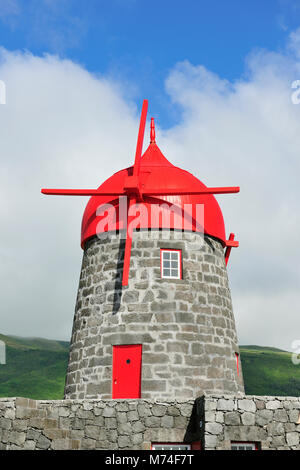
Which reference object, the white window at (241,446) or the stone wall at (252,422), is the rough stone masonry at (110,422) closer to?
the stone wall at (252,422)

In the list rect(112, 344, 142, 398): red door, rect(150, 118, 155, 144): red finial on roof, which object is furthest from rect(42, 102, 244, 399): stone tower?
rect(150, 118, 155, 144): red finial on roof

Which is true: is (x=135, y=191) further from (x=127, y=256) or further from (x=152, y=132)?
(x=152, y=132)

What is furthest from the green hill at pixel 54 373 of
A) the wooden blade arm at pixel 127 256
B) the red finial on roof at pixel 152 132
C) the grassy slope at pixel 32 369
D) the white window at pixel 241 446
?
the white window at pixel 241 446

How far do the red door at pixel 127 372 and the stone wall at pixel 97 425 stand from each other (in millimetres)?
1428

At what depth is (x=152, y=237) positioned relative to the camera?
15062mm

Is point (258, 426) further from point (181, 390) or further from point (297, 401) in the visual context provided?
point (181, 390)

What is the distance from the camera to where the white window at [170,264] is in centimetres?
1491

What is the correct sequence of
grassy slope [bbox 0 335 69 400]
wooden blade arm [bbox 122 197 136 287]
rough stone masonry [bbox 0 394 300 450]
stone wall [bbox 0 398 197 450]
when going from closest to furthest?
rough stone masonry [bbox 0 394 300 450]
stone wall [bbox 0 398 197 450]
wooden blade arm [bbox 122 197 136 287]
grassy slope [bbox 0 335 69 400]

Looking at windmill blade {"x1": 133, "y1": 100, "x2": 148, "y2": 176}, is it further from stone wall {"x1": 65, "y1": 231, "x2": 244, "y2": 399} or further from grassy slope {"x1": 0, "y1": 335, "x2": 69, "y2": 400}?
grassy slope {"x1": 0, "y1": 335, "x2": 69, "y2": 400}

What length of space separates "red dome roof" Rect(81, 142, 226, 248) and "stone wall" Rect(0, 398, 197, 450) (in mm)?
4778

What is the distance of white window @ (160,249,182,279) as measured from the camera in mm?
14914

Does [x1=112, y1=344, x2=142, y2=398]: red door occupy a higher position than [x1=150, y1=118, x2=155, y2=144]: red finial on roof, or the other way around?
[x1=150, y1=118, x2=155, y2=144]: red finial on roof

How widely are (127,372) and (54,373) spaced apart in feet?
121

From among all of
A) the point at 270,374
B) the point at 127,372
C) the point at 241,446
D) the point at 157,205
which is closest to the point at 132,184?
the point at 157,205
